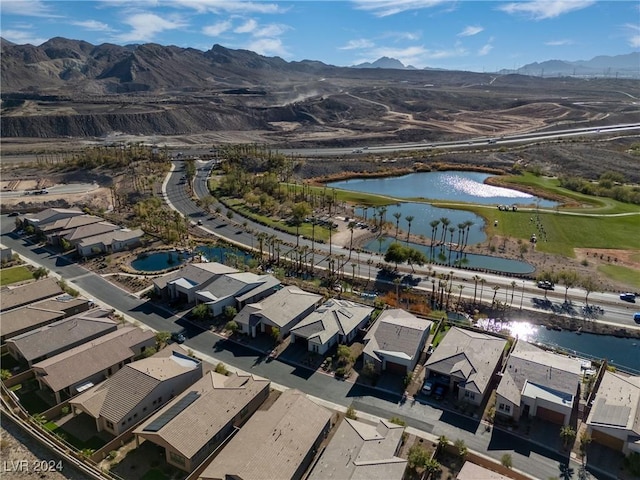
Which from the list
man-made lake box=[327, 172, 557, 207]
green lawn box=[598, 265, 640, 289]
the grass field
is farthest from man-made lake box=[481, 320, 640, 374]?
man-made lake box=[327, 172, 557, 207]

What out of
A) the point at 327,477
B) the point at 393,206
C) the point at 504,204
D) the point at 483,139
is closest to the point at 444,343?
the point at 327,477

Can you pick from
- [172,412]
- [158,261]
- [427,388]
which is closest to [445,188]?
[158,261]

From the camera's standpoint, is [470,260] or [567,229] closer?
[470,260]

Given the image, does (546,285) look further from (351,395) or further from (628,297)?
(351,395)

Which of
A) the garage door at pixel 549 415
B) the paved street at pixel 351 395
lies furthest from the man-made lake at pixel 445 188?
the garage door at pixel 549 415

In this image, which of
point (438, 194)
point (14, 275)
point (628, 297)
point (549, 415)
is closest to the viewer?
point (549, 415)

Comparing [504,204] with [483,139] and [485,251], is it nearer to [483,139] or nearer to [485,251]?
[485,251]

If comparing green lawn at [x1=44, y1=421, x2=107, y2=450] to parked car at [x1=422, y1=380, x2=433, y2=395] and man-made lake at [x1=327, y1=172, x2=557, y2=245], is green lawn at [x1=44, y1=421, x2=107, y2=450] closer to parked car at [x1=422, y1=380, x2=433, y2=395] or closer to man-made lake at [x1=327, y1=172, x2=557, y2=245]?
parked car at [x1=422, y1=380, x2=433, y2=395]
